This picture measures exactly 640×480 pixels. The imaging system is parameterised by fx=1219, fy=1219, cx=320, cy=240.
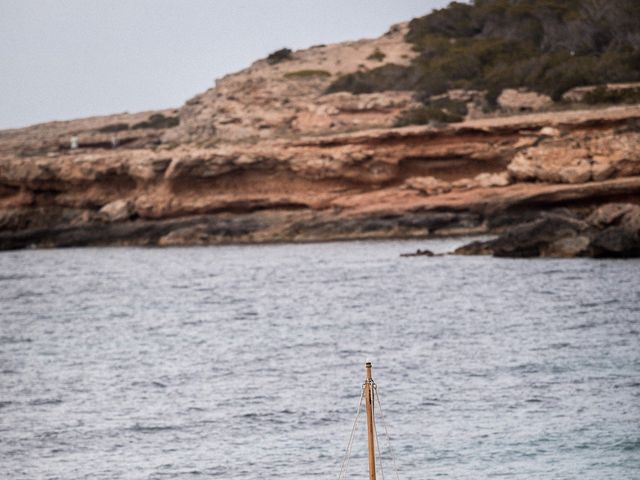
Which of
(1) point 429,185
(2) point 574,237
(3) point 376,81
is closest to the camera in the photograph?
(2) point 574,237

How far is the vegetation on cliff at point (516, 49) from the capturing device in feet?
274

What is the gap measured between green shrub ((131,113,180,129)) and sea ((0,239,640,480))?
5503cm

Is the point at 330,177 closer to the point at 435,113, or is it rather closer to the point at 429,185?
the point at 429,185

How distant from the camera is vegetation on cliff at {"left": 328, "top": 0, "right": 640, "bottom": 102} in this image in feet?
274

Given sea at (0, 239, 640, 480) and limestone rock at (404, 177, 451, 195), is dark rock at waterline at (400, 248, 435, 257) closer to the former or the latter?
sea at (0, 239, 640, 480)

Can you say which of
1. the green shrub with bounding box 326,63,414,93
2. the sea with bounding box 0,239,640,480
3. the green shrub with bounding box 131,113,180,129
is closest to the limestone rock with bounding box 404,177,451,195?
the sea with bounding box 0,239,640,480

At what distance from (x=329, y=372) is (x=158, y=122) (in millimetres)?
86632

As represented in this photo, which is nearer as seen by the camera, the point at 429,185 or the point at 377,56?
the point at 429,185

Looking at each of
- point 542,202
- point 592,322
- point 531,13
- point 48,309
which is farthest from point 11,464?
point 531,13

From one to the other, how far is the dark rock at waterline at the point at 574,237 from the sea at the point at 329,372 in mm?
960

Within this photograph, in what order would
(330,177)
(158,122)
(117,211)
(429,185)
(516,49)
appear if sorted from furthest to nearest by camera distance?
(158,122), (516,49), (117,211), (330,177), (429,185)

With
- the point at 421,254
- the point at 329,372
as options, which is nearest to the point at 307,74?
the point at 421,254

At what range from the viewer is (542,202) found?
202 ft

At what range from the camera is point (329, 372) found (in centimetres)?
3212
